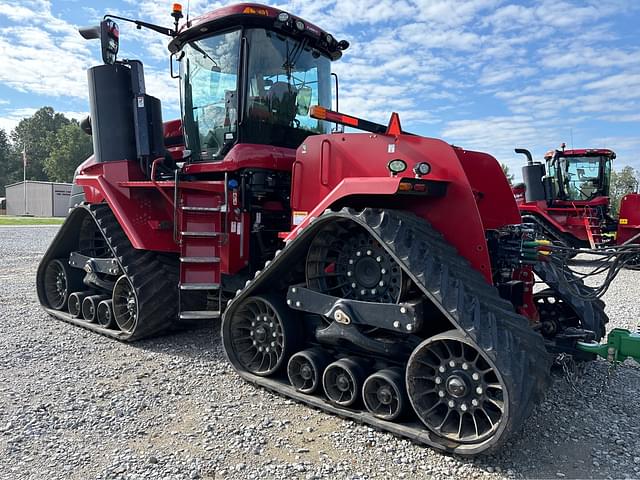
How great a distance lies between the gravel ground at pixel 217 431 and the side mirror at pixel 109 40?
10.5 feet

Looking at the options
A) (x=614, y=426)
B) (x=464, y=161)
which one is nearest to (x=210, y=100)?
(x=464, y=161)

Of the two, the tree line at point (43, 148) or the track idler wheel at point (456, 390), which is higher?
the tree line at point (43, 148)

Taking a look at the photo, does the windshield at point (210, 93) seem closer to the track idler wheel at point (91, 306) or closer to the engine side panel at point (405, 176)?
the engine side panel at point (405, 176)

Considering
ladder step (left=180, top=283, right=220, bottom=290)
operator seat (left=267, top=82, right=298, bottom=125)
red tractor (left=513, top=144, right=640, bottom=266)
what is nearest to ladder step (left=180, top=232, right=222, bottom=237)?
ladder step (left=180, top=283, right=220, bottom=290)

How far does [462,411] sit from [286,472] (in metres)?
1.10

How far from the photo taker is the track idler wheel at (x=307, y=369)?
3760 mm

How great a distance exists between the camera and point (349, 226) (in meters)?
3.65

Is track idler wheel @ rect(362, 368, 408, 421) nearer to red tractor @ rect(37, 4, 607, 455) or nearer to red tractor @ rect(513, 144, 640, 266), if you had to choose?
red tractor @ rect(37, 4, 607, 455)

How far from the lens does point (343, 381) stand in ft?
11.8

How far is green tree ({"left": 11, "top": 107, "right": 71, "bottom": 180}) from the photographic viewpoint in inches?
2872

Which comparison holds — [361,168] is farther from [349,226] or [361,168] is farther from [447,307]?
[447,307]

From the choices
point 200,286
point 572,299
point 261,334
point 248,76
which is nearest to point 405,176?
point 261,334

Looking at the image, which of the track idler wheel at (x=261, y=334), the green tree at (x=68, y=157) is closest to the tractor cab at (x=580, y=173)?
the track idler wheel at (x=261, y=334)

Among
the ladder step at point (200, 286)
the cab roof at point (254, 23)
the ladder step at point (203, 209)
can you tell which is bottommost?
the ladder step at point (200, 286)
